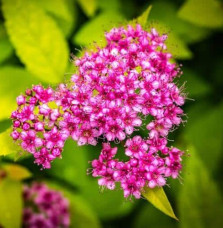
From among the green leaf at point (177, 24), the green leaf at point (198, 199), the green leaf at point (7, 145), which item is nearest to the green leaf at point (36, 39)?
the green leaf at point (7, 145)

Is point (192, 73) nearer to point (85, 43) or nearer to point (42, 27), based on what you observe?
point (85, 43)

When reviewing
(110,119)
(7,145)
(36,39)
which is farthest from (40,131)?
(36,39)

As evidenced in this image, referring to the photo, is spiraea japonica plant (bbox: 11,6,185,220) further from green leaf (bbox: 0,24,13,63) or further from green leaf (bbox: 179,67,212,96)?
green leaf (bbox: 179,67,212,96)

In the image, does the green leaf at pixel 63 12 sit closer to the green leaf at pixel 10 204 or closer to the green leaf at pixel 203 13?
the green leaf at pixel 203 13

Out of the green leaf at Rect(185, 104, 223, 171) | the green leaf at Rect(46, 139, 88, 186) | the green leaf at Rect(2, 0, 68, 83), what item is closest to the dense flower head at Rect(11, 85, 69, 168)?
the green leaf at Rect(2, 0, 68, 83)

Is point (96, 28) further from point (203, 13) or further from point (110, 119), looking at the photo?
point (110, 119)
